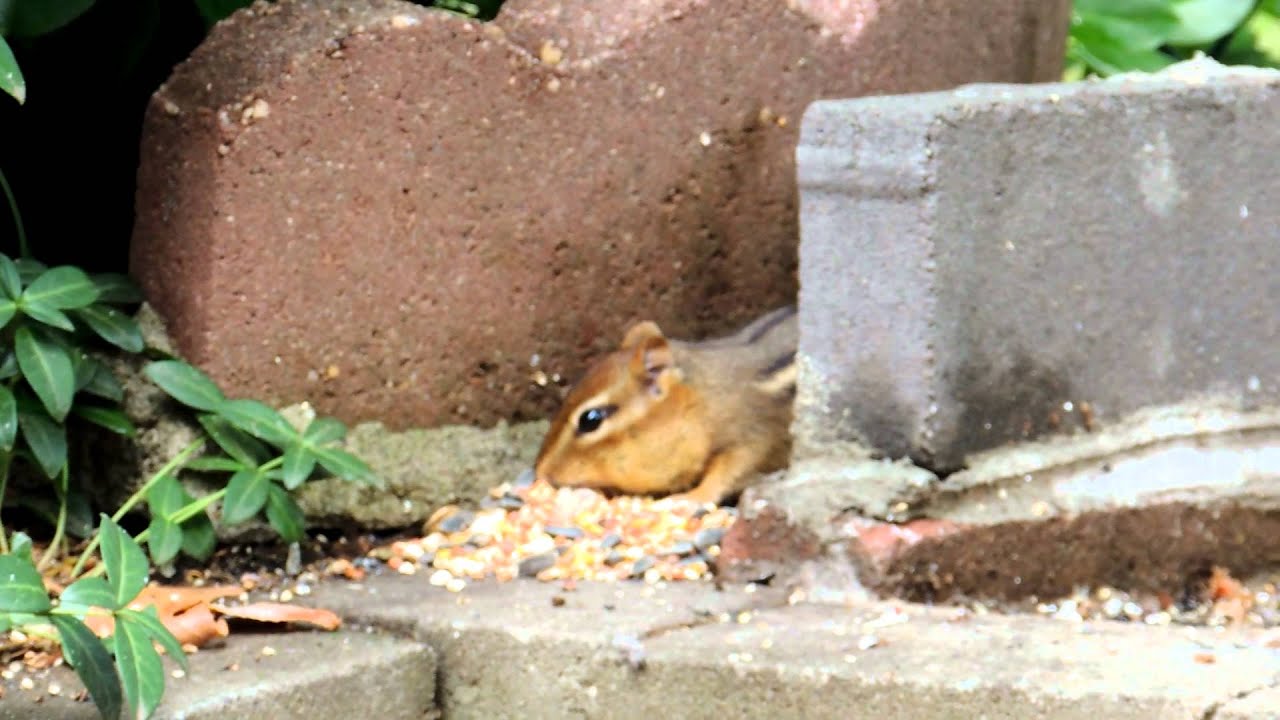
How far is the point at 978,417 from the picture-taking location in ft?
12.3

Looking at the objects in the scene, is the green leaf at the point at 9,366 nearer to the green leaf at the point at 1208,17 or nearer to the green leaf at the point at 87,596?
the green leaf at the point at 87,596

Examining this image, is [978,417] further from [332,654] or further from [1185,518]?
[332,654]

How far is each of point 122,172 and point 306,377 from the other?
1036mm

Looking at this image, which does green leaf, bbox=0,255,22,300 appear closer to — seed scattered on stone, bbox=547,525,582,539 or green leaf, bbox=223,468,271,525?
green leaf, bbox=223,468,271,525

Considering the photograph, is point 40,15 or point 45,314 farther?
point 40,15

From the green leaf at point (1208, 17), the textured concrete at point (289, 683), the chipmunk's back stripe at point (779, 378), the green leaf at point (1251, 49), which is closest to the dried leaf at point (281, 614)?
the textured concrete at point (289, 683)

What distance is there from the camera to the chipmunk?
4.25 m

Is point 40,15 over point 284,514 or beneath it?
over

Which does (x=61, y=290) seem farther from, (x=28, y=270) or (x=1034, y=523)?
(x=1034, y=523)

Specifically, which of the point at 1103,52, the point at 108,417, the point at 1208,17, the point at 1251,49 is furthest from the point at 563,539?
the point at 1251,49

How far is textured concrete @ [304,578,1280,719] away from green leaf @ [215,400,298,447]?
1.06 ft

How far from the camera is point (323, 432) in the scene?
12.7 ft

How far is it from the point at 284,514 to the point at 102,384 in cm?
44

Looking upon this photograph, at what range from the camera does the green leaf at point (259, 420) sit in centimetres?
380
